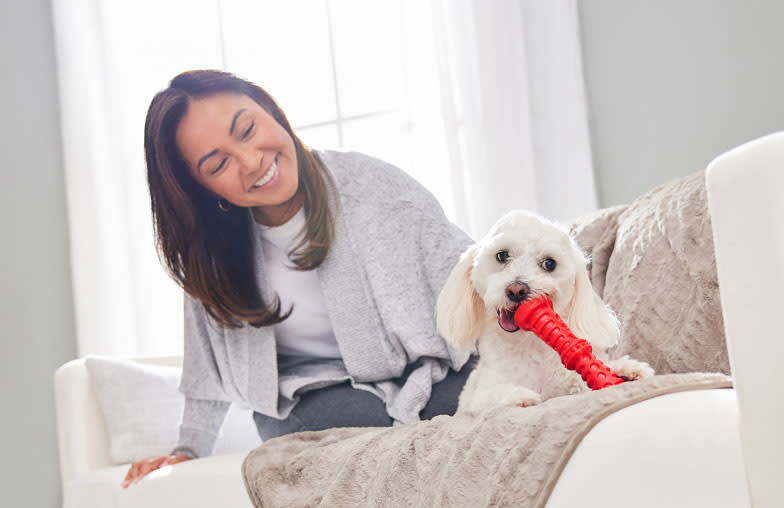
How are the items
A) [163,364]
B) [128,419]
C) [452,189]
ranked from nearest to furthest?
[128,419]
[163,364]
[452,189]

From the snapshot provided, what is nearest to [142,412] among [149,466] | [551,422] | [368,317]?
[149,466]

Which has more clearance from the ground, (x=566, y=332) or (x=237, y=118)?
(x=237, y=118)

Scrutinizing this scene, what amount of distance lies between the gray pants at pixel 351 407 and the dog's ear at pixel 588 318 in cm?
45

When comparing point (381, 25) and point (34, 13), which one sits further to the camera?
point (34, 13)

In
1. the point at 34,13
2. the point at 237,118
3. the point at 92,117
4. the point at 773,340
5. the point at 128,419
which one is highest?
the point at 34,13

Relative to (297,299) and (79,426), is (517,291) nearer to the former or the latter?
(297,299)

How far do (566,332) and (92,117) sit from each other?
268cm

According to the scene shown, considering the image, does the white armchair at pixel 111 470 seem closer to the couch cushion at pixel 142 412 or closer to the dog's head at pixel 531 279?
the couch cushion at pixel 142 412

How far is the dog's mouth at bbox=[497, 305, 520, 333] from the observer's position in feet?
3.54

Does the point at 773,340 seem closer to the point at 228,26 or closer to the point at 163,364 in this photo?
the point at 163,364

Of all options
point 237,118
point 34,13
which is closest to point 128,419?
point 237,118

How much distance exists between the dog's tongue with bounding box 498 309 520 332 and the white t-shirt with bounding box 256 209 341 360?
0.64 m

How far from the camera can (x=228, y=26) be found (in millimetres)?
3154

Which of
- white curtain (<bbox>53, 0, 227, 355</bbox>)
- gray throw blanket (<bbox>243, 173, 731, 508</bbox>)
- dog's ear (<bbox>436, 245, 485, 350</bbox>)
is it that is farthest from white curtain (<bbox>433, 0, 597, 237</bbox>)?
dog's ear (<bbox>436, 245, 485, 350</bbox>)
